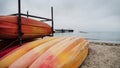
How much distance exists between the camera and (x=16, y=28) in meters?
3.64

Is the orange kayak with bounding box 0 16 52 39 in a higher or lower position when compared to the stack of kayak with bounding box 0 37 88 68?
higher

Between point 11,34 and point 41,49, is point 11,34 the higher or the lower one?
the higher one

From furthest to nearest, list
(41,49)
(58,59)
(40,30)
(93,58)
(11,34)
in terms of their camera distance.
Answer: (40,30)
(93,58)
(11,34)
(41,49)
(58,59)

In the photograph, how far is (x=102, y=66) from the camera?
11.9 feet

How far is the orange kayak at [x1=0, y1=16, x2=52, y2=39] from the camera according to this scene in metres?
3.43

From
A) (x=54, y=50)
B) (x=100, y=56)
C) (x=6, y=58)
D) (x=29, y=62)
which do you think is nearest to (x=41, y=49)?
(x=54, y=50)

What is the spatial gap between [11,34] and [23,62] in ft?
4.06

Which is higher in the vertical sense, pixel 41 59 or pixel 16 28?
pixel 16 28

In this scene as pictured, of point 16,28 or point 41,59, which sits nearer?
point 41,59

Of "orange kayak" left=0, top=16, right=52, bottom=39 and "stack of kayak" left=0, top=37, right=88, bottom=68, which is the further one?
"orange kayak" left=0, top=16, right=52, bottom=39

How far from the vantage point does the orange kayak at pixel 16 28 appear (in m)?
3.43

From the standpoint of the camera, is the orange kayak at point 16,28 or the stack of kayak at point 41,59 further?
the orange kayak at point 16,28

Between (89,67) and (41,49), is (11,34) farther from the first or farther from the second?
(89,67)

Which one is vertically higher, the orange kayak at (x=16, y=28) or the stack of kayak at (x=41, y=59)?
the orange kayak at (x=16, y=28)
